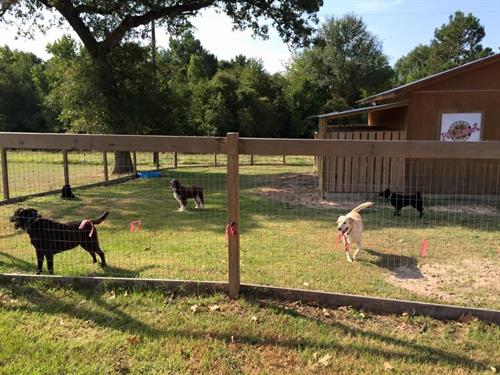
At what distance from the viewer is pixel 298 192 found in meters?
14.0

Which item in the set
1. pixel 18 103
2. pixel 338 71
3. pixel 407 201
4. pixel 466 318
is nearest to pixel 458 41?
pixel 338 71

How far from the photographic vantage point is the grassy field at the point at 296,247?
17.6ft

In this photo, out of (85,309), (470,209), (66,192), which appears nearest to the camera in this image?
(85,309)

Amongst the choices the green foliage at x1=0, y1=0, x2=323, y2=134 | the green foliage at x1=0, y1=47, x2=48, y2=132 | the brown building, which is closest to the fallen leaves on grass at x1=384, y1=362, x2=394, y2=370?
the brown building

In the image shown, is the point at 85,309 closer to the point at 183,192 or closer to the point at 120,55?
the point at 183,192

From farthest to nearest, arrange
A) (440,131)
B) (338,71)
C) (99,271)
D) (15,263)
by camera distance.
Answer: (338,71) < (440,131) < (15,263) < (99,271)

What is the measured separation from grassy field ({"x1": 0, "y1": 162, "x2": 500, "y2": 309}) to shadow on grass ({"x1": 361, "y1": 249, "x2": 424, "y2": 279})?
0.01 meters

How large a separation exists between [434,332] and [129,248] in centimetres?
445

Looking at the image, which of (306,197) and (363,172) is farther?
(363,172)

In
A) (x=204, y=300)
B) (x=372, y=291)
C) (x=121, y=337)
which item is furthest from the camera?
(x=372, y=291)

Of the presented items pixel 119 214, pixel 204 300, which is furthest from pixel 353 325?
pixel 119 214

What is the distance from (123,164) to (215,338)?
16266 millimetres

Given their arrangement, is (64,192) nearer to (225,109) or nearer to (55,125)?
(225,109)

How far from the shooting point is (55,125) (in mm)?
48719
